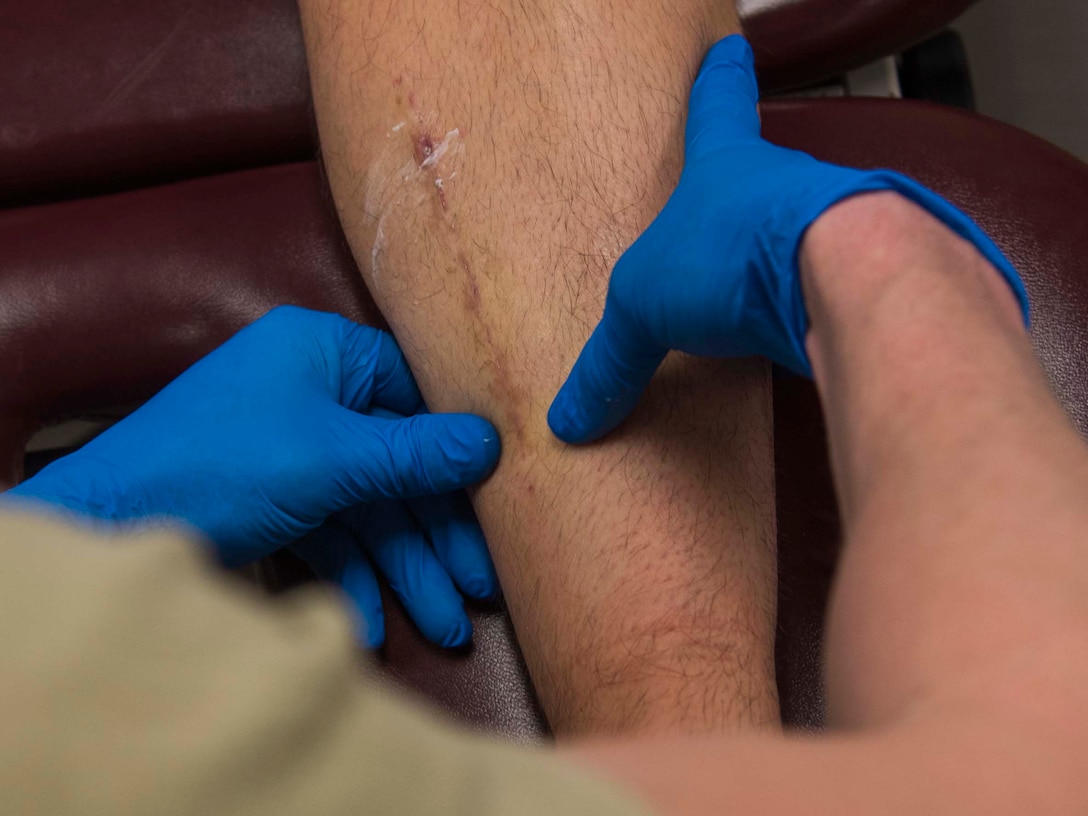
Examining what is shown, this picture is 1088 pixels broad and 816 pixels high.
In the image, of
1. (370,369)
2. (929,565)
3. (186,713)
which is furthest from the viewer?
(370,369)

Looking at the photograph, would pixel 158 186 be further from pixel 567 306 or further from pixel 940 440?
pixel 940 440

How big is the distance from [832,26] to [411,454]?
0.83 metres

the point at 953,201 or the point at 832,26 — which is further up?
the point at 832,26

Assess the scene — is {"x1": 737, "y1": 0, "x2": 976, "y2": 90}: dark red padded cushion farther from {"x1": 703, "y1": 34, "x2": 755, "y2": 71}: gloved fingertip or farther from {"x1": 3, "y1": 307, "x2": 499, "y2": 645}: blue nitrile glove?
{"x1": 3, "y1": 307, "x2": 499, "y2": 645}: blue nitrile glove

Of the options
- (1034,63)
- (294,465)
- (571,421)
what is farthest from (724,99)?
(1034,63)

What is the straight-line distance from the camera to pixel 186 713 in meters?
0.25

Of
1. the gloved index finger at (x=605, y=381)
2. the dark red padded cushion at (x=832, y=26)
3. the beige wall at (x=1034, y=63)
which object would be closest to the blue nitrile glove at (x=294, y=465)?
the gloved index finger at (x=605, y=381)

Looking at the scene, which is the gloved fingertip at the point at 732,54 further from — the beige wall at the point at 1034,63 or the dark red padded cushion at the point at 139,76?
the beige wall at the point at 1034,63

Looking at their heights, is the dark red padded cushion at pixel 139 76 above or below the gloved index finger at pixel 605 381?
above

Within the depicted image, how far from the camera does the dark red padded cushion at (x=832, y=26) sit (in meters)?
1.05

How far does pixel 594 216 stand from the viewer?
820 millimetres

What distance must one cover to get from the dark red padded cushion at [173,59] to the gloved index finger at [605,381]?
61cm

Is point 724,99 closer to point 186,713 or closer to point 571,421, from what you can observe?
point 571,421

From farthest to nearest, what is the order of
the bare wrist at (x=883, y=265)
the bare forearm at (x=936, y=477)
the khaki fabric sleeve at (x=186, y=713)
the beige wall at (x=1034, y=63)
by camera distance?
the beige wall at (x=1034, y=63), the bare wrist at (x=883, y=265), the bare forearm at (x=936, y=477), the khaki fabric sleeve at (x=186, y=713)
